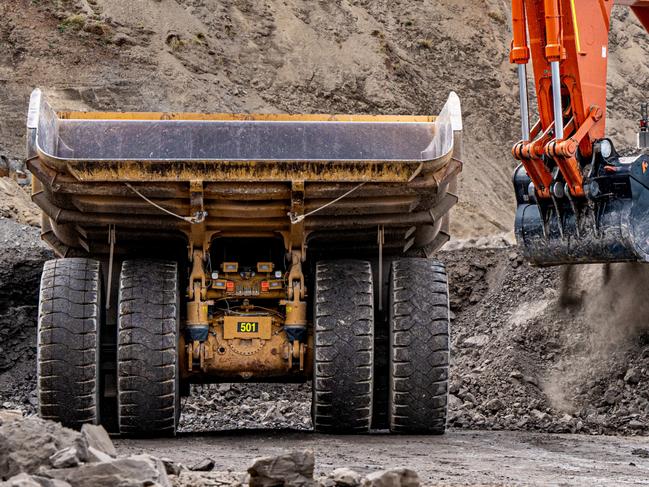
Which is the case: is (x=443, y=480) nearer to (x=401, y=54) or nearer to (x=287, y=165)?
(x=287, y=165)

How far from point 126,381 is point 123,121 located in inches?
77.5

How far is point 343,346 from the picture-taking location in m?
9.92

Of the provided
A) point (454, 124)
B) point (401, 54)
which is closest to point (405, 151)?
point (454, 124)

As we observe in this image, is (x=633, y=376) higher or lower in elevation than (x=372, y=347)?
lower

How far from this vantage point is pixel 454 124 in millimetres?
9891

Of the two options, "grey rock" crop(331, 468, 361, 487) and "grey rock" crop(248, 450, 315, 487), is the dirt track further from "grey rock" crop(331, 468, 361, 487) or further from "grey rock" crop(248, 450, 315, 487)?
"grey rock" crop(248, 450, 315, 487)

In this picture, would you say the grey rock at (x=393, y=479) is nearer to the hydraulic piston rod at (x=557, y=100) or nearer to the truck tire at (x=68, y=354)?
the truck tire at (x=68, y=354)

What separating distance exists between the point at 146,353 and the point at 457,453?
2282mm

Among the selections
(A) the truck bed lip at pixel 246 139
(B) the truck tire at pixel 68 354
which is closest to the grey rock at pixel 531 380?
(A) the truck bed lip at pixel 246 139

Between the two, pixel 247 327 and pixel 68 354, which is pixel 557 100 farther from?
pixel 68 354

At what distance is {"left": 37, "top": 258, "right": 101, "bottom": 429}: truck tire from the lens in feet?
32.3

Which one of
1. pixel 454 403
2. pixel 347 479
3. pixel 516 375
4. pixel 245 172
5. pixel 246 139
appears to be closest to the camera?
pixel 347 479

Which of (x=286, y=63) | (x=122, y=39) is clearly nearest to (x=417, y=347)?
(x=122, y=39)

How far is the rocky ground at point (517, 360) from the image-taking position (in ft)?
41.3
